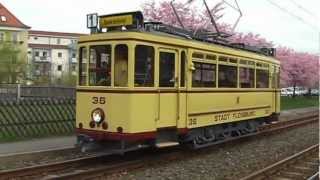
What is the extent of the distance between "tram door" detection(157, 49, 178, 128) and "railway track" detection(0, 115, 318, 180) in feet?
3.31

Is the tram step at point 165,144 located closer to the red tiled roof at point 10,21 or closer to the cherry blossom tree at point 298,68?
the cherry blossom tree at point 298,68

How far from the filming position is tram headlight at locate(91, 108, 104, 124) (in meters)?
12.4

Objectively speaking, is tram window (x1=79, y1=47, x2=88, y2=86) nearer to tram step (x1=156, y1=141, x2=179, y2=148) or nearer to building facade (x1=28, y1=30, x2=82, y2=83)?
tram step (x1=156, y1=141, x2=179, y2=148)

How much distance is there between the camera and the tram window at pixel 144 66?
12.1 metres

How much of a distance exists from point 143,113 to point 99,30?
7.67 ft

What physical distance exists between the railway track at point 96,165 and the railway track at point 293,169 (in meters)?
2.53

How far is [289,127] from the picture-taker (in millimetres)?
24047

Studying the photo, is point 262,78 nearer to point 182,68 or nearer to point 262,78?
point 262,78

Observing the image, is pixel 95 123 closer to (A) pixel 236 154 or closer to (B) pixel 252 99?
(A) pixel 236 154

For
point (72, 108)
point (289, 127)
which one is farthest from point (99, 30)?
point (289, 127)

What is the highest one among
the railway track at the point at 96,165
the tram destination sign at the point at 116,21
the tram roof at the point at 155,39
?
the tram destination sign at the point at 116,21

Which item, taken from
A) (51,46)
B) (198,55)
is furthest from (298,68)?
(51,46)

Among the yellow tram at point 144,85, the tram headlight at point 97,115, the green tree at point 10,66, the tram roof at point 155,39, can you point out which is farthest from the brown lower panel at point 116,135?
the green tree at point 10,66

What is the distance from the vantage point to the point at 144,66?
483 inches
